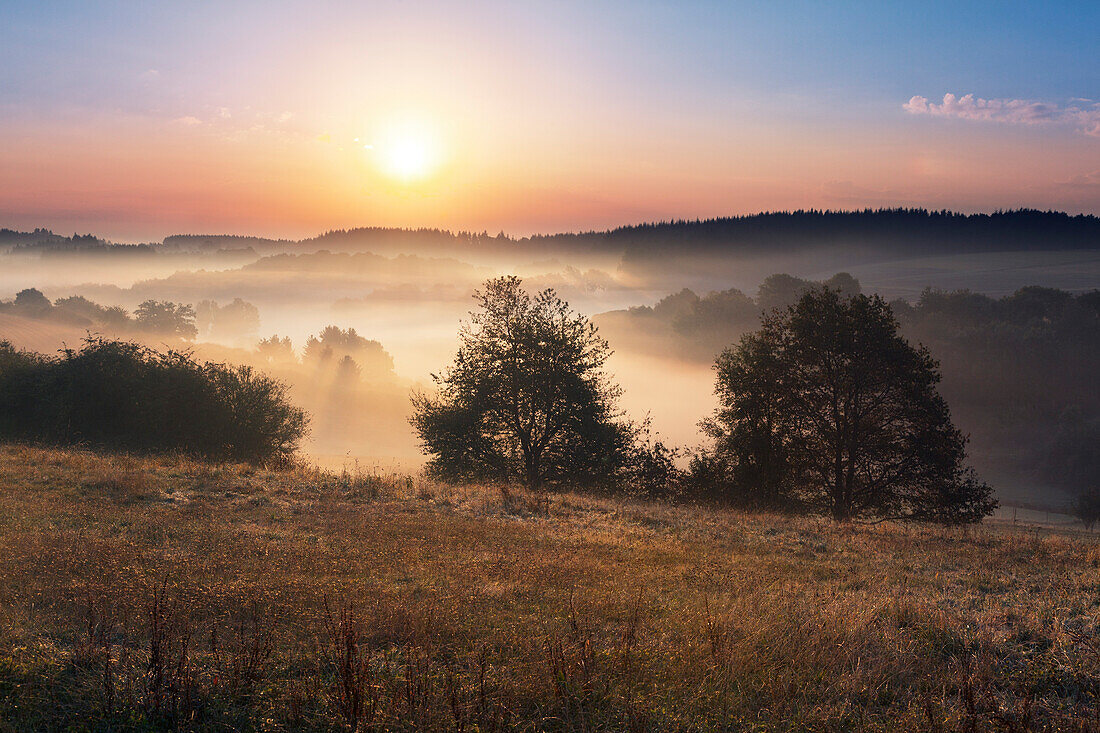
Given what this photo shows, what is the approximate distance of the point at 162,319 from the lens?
151500 millimetres

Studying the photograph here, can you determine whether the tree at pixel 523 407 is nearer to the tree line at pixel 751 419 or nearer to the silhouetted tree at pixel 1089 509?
the tree line at pixel 751 419

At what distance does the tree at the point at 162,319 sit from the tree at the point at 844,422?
15882 centimetres

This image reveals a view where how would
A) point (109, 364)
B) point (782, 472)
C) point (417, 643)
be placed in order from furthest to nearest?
point (109, 364)
point (782, 472)
point (417, 643)

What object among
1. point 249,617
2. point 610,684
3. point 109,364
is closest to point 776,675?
→ point 610,684

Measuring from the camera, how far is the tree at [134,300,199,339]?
149m

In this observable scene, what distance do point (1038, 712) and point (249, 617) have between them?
841 centimetres

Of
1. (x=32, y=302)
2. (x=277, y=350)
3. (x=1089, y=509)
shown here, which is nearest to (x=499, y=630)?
(x=1089, y=509)

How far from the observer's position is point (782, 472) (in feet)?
93.8

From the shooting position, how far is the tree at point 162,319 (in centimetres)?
14904

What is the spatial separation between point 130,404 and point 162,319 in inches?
5536

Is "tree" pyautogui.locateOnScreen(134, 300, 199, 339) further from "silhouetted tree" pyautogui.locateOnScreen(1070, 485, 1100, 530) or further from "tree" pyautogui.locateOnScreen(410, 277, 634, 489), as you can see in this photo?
"silhouetted tree" pyautogui.locateOnScreen(1070, 485, 1100, 530)

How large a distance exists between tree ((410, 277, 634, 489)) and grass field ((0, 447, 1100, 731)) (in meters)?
16.3

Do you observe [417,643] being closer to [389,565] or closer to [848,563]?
[389,565]

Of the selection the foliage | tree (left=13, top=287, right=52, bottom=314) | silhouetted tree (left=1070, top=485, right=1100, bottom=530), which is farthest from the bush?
tree (left=13, top=287, right=52, bottom=314)
